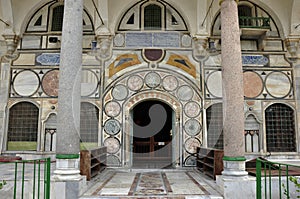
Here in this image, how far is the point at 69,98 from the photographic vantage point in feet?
20.1

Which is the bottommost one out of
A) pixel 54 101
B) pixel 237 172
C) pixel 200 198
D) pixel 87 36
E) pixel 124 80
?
pixel 200 198

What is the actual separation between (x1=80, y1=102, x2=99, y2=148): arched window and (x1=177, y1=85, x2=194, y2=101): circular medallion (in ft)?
9.70

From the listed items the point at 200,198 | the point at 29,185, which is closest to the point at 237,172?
the point at 200,198

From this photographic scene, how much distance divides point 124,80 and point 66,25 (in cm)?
440

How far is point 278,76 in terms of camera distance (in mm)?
10859

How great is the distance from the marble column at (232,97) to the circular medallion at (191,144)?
13.5 ft

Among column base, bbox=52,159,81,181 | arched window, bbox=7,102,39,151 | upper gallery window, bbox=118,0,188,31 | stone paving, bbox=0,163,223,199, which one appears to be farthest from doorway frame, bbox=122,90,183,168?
column base, bbox=52,159,81,181

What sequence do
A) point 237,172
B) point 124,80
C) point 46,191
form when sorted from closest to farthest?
point 46,191
point 237,172
point 124,80

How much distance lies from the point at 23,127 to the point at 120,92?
3.66 m

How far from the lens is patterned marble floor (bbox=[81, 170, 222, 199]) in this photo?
19.7 feet

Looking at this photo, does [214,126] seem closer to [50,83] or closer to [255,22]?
[255,22]

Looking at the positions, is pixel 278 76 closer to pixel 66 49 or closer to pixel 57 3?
pixel 66 49

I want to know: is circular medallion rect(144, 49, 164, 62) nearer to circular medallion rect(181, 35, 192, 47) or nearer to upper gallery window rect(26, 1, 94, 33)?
circular medallion rect(181, 35, 192, 47)

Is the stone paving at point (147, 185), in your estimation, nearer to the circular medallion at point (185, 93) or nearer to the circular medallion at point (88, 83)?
the circular medallion at point (185, 93)
